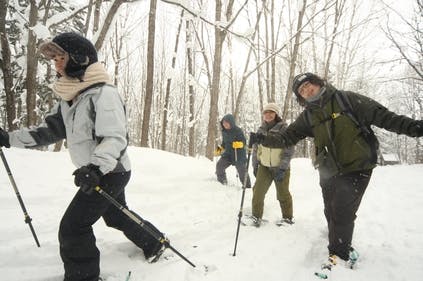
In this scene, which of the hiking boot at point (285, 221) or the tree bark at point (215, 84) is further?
the tree bark at point (215, 84)

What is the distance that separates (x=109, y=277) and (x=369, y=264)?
107 inches

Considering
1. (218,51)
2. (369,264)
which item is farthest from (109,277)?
(218,51)

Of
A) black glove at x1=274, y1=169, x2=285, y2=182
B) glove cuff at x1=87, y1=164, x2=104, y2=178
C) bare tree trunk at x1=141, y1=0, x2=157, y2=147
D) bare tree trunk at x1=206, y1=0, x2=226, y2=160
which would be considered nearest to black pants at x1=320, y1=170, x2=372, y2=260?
black glove at x1=274, y1=169, x2=285, y2=182

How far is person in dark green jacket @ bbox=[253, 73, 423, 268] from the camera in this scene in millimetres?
3279

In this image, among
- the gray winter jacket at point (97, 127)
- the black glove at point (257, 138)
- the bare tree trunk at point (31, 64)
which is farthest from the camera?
the bare tree trunk at point (31, 64)

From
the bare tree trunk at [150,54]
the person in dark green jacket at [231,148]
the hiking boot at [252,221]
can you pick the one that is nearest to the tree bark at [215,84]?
the bare tree trunk at [150,54]

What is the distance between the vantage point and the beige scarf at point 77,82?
2.73 m

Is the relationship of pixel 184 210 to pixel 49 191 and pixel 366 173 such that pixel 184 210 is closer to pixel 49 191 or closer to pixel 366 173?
pixel 49 191

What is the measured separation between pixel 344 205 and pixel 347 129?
0.79 m

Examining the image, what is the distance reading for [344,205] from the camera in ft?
11.0

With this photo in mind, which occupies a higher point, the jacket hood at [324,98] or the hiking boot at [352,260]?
the jacket hood at [324,98]

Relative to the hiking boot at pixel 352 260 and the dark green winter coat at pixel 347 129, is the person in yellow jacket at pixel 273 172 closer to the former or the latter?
the dark green winter coat at pixel 347 129

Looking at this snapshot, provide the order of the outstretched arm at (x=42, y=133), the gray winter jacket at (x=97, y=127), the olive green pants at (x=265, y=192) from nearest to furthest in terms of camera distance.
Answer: the gray winter jacket at (x=97, y=127) → the outstretched arm at (x=42, y=133) → the olive green pants at (x=265, y=192)

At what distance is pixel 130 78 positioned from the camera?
29703 mm
